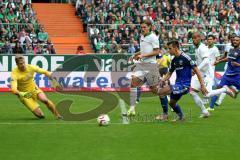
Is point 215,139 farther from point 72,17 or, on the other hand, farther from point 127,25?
point 72,17

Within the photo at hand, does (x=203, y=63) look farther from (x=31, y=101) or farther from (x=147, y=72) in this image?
(x=31, y=101)

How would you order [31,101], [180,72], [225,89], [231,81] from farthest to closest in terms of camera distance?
[231,81]
[225,89]
[31,101]
[180,72]

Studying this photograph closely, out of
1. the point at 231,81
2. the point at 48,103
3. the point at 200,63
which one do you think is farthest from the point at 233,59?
the point at 48,103

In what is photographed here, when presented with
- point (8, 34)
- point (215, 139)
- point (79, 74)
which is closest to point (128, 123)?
point (215, 139)

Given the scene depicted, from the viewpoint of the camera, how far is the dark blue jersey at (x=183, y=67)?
1612 centimetres

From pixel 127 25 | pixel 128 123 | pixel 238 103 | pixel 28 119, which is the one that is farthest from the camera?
pixel 127 25

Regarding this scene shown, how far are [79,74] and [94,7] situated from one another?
9507 mm

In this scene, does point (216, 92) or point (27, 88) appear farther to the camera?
point (216, 92)

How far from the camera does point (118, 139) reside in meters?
13.5

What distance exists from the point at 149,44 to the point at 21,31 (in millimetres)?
15888

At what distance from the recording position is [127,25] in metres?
35.1

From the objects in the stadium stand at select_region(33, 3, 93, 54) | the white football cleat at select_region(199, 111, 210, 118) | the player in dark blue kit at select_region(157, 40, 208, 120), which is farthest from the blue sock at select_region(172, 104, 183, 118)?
the stadium stand at select_region(33, 3, 93, 54)

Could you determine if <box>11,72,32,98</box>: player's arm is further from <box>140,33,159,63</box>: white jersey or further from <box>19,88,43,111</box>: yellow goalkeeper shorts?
<box>140,33,159,63</box>: white jersey

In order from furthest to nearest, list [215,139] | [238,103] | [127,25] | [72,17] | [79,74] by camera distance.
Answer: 1. [72,17]
2. [127,25]
3. [79,74]
4. [238,103]
5. [215,139]
